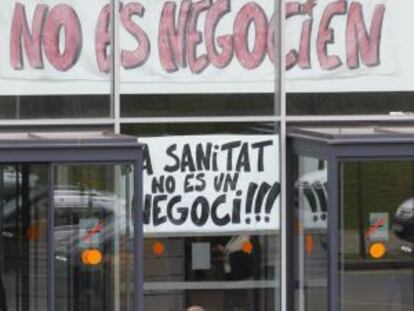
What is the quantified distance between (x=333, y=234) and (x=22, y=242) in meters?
3.25

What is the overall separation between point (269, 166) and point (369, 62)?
1.55m

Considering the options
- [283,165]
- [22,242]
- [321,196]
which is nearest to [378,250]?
[321,196]

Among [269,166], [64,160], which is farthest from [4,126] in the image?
[269,166]

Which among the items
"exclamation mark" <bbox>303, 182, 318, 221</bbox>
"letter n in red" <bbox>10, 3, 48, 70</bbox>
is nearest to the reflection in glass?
"exclamation mark" <bbox>303, 182, 318, 221</bbox>

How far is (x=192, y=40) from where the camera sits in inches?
543

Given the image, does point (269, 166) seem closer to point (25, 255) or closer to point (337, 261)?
point (337, 261)

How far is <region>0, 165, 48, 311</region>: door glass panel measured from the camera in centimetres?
1336

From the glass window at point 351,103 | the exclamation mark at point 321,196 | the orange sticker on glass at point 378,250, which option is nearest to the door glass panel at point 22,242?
the exclamation mark at point 321,196

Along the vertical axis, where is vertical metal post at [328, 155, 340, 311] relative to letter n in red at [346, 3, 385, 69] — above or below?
below

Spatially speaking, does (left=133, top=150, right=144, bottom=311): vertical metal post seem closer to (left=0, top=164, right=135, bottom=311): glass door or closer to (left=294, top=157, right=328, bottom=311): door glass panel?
(left=0, top=164, right=135, bottom=311): glass door

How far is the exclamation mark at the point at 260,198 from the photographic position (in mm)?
13836

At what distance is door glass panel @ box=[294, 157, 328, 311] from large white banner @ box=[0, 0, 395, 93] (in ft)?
3.90

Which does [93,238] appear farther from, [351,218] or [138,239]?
A: [351,218]

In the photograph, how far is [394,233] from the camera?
13.5 m
